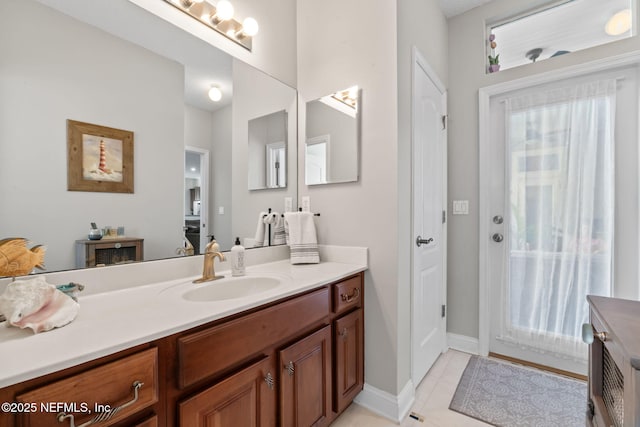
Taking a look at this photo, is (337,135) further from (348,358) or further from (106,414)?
(106,414)

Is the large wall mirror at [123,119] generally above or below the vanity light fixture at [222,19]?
below

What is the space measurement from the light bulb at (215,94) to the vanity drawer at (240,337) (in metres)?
1.13

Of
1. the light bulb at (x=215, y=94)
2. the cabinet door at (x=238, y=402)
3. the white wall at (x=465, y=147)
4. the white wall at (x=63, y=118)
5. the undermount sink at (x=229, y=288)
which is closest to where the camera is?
the cabinet door at (x=238, y=402)

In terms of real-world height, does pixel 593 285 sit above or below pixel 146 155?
below

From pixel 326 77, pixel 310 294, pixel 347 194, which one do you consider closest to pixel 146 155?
pixel 310 294

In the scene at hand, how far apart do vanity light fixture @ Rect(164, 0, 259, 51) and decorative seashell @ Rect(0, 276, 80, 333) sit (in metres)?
1.31

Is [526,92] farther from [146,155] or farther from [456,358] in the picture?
[146,155]

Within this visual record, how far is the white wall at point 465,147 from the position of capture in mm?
2225

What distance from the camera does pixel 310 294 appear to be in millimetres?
1201

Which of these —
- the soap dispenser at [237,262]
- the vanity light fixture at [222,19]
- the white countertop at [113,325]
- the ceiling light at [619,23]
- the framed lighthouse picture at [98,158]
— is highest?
the ceiling light at [619,23]

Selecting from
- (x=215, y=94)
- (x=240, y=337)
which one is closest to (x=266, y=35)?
(x=215, y=94)

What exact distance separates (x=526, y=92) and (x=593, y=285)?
1.41m

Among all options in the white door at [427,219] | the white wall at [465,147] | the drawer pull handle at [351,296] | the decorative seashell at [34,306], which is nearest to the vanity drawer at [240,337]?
the drawer pull handle at [351,296]

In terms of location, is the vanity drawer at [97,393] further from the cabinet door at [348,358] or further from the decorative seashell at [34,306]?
the cabinet door at [348,358]
